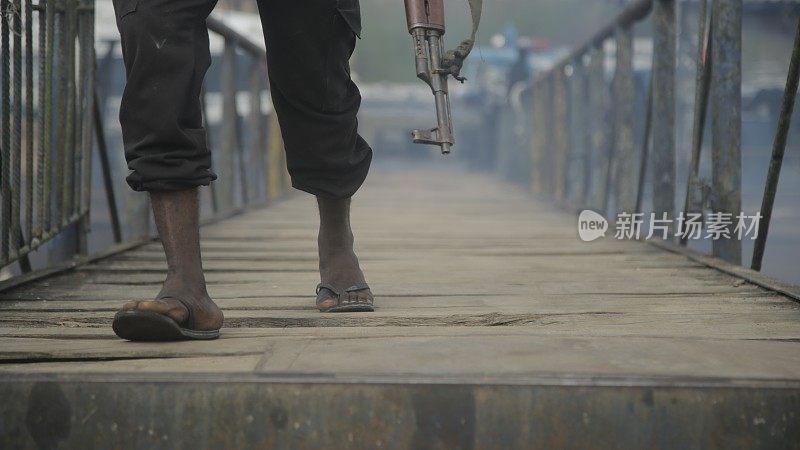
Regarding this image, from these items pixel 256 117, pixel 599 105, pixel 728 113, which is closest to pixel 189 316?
pixel 728 113

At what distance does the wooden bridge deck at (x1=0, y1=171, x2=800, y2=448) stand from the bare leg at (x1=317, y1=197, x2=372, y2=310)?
0.31ft

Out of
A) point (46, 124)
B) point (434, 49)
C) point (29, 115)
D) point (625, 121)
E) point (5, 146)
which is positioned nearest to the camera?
point (434, 49)

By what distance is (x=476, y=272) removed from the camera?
282 centimetres

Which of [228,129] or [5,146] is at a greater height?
[228,129]

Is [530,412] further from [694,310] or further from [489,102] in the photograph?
[489,102]

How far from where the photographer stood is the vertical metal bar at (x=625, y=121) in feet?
15.5

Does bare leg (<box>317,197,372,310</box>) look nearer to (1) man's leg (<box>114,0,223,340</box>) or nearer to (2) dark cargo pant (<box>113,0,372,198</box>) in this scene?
(2) dark cargo pant (<box>113,0,372,198</box>)

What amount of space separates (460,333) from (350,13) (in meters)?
0.68

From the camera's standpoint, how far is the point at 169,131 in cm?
179

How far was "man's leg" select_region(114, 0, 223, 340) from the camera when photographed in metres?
1.79

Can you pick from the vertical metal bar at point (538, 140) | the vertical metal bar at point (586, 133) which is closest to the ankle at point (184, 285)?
the vertical metal bar at point (586, 133)

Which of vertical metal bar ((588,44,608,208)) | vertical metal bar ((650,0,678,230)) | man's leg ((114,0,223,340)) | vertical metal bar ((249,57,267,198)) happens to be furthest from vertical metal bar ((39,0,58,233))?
vertical metal bar ((249,57,267,198))

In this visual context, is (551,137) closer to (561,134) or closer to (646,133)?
(561,134)

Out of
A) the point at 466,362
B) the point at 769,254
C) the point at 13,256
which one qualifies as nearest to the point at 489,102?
the point at 769,254
